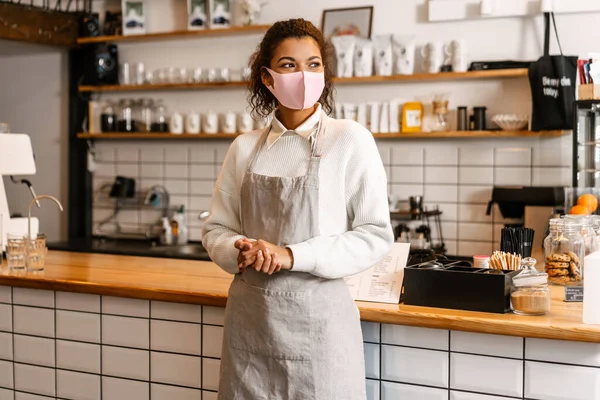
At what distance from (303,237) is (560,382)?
814 mm

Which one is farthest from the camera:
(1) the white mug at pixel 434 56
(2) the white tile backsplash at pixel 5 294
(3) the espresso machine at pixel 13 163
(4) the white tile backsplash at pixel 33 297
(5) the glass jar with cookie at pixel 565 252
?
(1) the white mug at pixel 434 56

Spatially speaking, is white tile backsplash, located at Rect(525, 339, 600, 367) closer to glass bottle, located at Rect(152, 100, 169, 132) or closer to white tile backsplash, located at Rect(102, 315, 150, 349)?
white tile backsplash, located at Rect(102, 315, 150, 349)

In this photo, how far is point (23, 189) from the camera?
6152mm

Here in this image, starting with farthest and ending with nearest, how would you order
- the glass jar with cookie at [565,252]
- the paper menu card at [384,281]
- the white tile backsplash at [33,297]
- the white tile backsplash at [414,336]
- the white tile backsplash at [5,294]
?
1. the white tile backsplash at [5,294]
2. the white tile backsplash at [33,297]
3. the glass jar with cookie at [565,252]
4. the paper menu card at [384,281]
5. the white tile backsplash at [414,336]

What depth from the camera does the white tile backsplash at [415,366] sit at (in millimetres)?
2256

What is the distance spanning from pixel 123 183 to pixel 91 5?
1352 mm

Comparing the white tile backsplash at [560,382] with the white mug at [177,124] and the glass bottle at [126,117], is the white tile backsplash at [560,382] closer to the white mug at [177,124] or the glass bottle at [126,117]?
the white mug at [177,124]

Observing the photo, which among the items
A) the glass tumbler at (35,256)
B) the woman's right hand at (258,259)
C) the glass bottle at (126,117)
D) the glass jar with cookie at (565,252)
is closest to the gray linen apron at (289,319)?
the woman's right hand at (258,259)

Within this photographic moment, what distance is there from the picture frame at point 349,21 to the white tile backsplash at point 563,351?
9.74ft

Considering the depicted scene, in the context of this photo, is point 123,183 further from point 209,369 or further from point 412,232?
point 209,369

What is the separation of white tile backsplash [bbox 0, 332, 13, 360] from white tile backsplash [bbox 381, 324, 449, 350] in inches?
60.3

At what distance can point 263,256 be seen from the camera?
188 centimetres

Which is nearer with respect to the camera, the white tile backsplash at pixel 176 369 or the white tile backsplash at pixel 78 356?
the white tile backsplash at pixel 176 369

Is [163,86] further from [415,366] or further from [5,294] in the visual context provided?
[415,366]
